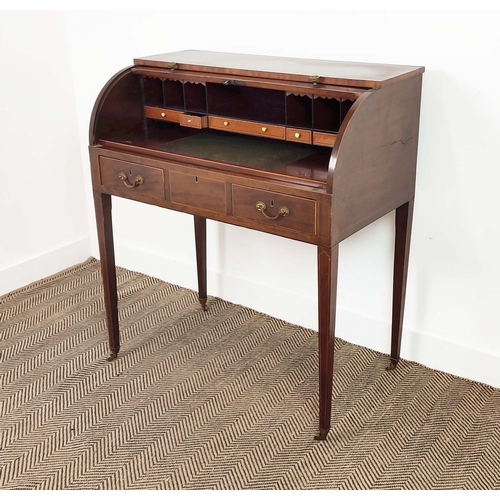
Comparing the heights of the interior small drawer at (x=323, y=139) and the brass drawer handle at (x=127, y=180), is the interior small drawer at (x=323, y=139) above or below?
above

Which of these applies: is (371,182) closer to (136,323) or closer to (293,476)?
(293,476)

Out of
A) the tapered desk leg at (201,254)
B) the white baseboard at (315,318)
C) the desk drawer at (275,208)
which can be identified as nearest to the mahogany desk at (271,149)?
the desk drawer at (275,208)

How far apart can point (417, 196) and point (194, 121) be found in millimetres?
803

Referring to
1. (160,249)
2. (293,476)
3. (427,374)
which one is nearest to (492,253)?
(427,374)

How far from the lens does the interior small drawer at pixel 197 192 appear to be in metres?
2.01

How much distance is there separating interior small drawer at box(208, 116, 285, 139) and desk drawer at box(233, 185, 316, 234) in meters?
0.25

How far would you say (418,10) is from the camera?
2.10 metres

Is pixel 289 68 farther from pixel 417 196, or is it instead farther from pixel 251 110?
pixel 417 196

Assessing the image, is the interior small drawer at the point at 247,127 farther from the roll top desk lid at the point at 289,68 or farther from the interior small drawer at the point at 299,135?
the roll top desk lid at the point at 289,68

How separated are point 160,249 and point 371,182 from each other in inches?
57.6

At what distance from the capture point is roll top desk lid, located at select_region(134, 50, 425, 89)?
6.19 ft

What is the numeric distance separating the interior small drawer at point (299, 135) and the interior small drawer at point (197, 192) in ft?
0.87

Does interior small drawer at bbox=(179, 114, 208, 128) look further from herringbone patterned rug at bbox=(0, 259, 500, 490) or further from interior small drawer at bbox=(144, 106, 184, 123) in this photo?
herringbone patterned rug at bbox=(0, 259, 500, 490)

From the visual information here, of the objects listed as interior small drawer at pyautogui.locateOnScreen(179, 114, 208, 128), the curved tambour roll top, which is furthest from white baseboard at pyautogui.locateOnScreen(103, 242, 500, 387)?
interior small drawer at pyautogui.locateOnScreen(179, 114, 208, 128)
